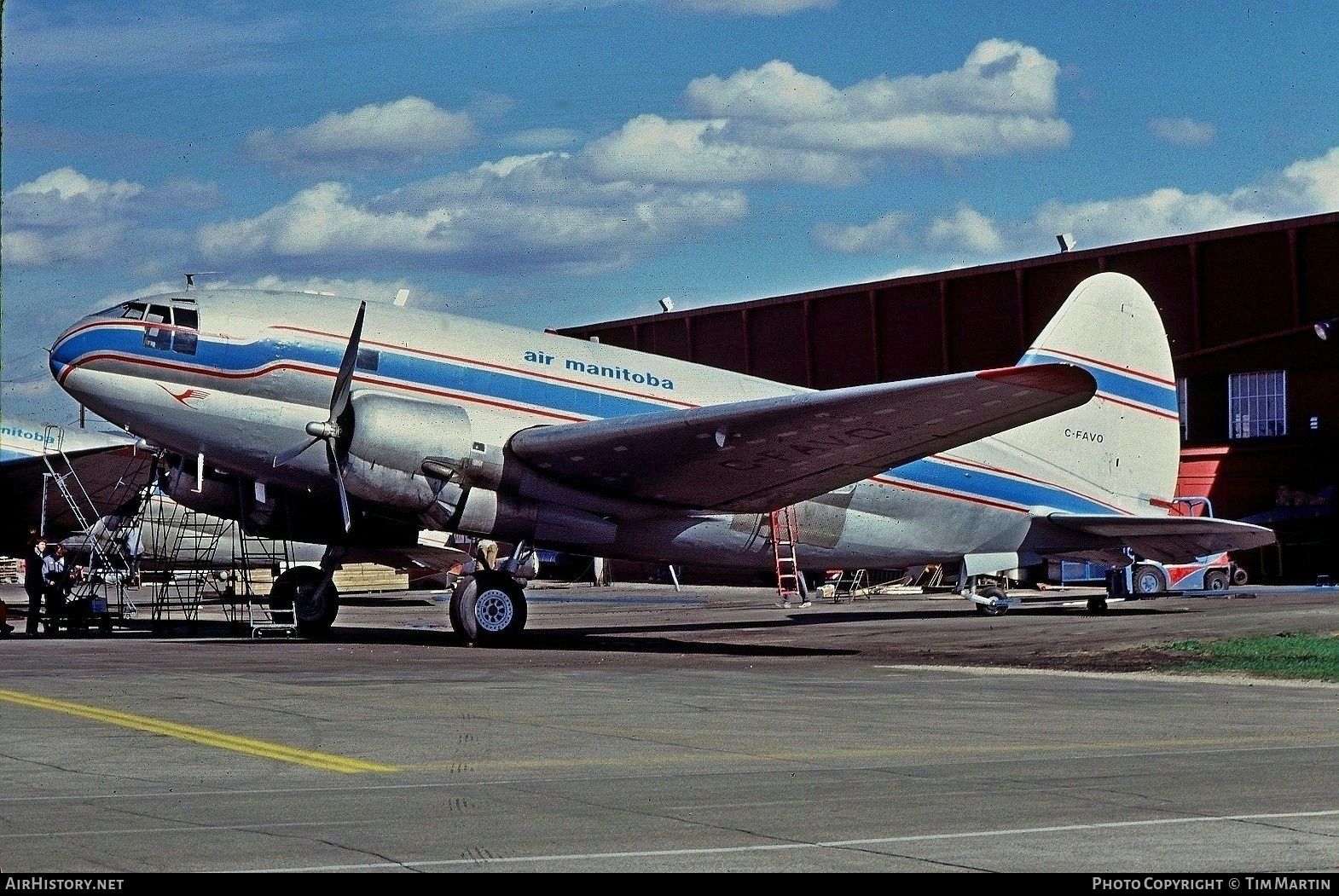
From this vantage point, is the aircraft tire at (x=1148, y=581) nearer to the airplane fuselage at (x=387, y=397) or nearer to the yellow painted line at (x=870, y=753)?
the airplane fuselage at (x=387, y=397)

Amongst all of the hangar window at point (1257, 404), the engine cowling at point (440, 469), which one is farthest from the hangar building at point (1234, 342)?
the engine cowling at point (440, 469)

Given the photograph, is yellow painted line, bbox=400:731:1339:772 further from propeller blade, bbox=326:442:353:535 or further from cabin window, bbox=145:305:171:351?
cabin window, bbox=145:305:171:351

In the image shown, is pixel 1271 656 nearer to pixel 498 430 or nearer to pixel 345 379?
A: pixel 498 430

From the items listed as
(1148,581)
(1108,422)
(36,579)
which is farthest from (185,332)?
(1148,581)

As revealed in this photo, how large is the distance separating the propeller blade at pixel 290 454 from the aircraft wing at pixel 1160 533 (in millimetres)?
14339

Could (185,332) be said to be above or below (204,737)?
above

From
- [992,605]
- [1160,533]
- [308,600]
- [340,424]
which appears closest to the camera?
[340,424]

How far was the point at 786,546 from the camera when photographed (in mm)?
26875

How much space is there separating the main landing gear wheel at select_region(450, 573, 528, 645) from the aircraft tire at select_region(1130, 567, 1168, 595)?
19.7 m

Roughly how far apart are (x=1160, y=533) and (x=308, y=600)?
16109 mm

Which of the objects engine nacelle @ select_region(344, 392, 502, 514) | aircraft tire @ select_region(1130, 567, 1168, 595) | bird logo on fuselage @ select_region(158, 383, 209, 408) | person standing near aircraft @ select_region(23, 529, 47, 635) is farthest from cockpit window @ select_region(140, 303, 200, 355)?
aircraft tire @ select_region(1130, 567, 1168, 595)

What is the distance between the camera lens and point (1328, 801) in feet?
28.9

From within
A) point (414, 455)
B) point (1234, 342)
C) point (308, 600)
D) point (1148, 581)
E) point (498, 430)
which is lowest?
point (1148, 581)

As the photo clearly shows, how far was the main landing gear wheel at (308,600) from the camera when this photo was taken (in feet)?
91.9
